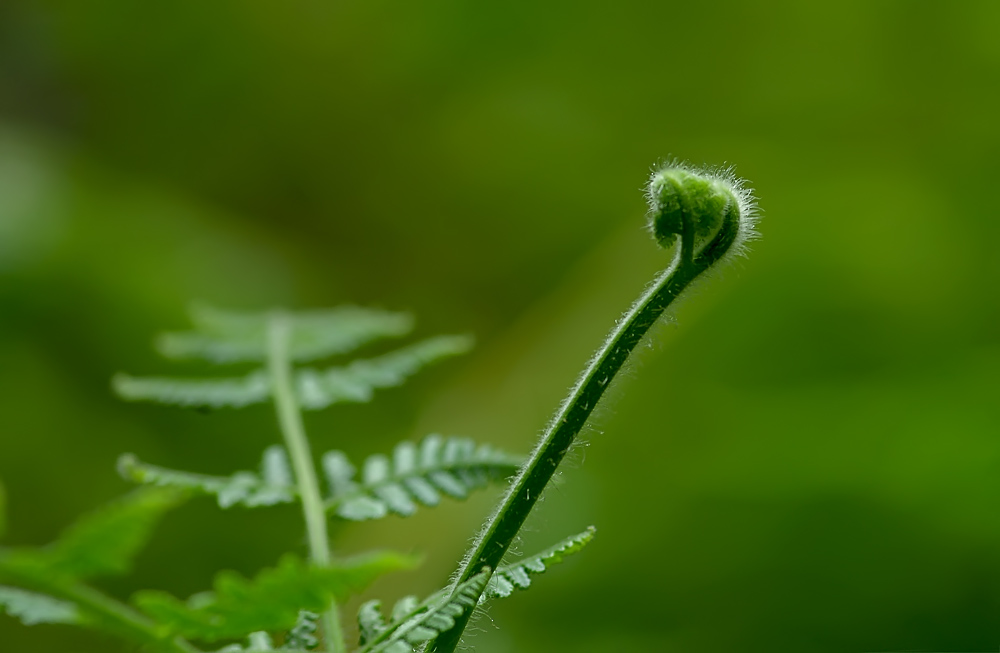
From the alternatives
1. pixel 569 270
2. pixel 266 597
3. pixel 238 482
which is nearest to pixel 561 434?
pixel 266 597

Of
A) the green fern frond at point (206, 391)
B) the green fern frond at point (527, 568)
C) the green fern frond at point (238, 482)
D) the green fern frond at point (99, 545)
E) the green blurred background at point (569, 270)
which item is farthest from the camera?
the green blurred background at point (569, 270)

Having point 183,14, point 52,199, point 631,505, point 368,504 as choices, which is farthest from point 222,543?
point 183,14

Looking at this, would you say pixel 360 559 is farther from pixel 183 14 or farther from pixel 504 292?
pixel 183 14

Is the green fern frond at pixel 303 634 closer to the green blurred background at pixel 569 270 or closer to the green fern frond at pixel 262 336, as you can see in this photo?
the green fern frond at pixel 262 336

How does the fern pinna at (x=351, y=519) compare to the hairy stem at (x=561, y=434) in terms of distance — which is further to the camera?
the hairy stem at (x=561, y=434)

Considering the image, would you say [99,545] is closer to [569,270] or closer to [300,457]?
[300,457]

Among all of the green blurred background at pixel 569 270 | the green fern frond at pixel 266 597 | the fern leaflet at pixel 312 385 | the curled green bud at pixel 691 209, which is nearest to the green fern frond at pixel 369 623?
the green fern frond at pixel 266 597

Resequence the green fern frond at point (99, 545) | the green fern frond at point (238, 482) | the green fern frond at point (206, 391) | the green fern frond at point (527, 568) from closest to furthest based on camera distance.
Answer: the green fern frond at point (99, 545) → the green fern frond at point (527, 568) → the green fern frond at point (238, 482) → the green fern frond at point (206, 391)
